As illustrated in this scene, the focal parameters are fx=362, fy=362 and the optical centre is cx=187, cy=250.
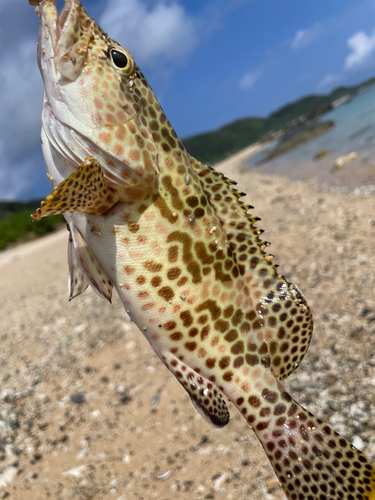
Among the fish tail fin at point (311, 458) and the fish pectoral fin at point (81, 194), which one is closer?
the fish pectoral fin at point (81, 194)

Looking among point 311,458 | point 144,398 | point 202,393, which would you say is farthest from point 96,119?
point 144,398

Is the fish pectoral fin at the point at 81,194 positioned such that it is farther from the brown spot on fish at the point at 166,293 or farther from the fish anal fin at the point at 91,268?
the brown spot on fish at the point at 166,293

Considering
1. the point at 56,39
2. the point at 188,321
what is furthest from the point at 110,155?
the point at 188,321

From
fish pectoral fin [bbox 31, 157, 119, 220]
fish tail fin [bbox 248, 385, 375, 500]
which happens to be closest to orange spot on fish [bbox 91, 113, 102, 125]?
fish pectoral fin [bbox 31, 157, 119, 220]

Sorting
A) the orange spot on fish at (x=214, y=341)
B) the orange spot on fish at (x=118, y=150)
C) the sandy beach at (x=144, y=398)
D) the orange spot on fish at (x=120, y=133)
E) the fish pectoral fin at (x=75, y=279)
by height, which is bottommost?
the sandy beach at (x=144, y=398)

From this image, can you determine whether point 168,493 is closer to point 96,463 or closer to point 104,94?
→ point 96,463

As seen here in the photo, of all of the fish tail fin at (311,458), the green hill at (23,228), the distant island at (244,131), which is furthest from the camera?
the distant island at (244,131)

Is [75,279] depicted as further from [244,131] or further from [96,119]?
[244,131]

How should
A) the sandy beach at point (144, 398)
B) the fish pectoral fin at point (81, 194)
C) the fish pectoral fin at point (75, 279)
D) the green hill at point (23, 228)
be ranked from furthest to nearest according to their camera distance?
the green hill at point (23, 228) → the sandy beach at point (144, 398) → the fish pectoral fin at point (75, 279) → the fish pectoral fin at point (81, 194)

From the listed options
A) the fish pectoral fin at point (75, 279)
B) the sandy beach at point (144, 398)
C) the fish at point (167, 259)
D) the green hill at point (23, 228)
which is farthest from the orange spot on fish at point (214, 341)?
the green hill at point (23, 228)
